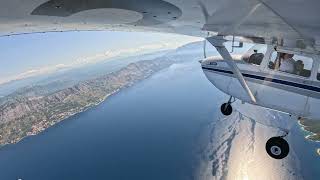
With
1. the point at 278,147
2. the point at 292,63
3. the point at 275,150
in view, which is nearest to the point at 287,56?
the point at 292,63

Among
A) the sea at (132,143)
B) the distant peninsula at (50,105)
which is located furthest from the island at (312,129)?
the distant peninsula at (50,105)

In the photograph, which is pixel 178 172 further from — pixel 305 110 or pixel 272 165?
pixel 305 110

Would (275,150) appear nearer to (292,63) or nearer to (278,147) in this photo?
(278,147)

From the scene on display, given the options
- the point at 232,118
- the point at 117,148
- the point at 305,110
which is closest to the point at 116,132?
the point at 117,148

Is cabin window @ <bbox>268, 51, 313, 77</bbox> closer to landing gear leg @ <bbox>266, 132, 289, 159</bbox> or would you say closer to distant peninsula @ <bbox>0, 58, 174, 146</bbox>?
landing gear leg @ <bbox>266, 132, 289, 159</bbox>

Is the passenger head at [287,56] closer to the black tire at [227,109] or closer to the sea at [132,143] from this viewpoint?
the black tire at [227,109]
